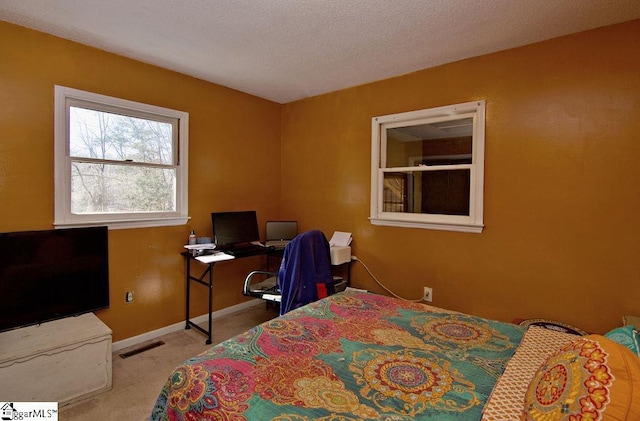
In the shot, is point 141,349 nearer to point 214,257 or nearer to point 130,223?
point 214,257

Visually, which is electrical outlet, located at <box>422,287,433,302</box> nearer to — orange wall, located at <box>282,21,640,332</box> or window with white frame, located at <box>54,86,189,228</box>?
orange wall, located at <box>282,21,640,332</box>

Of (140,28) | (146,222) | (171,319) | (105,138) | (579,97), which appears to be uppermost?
(140,28)

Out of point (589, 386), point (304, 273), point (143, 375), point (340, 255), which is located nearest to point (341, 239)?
point (340, 255)

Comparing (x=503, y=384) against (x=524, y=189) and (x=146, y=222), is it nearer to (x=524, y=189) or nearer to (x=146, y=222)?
(x=524, y=189)

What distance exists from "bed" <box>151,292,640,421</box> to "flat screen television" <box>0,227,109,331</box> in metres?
1.64

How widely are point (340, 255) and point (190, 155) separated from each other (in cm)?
190

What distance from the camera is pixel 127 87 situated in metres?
2.87

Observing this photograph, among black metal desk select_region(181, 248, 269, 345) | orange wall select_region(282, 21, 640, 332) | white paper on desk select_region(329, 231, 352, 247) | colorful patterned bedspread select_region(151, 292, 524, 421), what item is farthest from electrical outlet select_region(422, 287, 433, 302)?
black metal desk select_region(181, 248, 269, 345)

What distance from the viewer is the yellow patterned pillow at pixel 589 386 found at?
794mm

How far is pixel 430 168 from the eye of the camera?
3.14 metres

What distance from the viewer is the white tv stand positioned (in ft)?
6.36

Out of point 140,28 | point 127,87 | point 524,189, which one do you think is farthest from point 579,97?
point 127,87

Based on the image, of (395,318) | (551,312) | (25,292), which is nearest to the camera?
(395,318)

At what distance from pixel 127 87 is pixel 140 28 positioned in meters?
0.70
